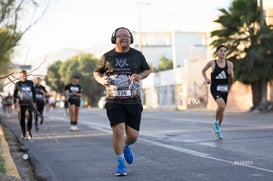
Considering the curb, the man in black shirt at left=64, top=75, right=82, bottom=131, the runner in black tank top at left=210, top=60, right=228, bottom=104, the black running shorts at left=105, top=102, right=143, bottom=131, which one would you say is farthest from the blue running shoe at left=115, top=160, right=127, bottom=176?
the man in black shirt at left=64, top=75, right=82, bottom=131

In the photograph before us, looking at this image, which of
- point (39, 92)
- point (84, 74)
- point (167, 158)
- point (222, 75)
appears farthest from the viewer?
point (84, 74)

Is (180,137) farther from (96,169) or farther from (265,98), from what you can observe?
(265,98)

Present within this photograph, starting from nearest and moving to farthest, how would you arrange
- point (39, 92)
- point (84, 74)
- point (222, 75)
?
point (222, 75)
point (39, 92)
point (84, 74)

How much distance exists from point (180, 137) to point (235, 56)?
1754 centimetres

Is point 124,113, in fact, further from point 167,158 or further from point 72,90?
point 72,90

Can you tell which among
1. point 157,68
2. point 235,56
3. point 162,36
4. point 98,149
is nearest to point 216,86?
point 98,149

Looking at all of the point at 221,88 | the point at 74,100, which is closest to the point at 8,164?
the point at 221,88

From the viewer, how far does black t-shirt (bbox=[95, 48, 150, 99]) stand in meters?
7.65

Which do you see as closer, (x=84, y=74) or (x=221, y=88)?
(x=221, y=88)

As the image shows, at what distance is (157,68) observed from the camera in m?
86.9

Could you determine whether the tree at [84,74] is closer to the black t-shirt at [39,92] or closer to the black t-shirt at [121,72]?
the black t-shirt at [39,92]

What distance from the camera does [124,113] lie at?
772 cm

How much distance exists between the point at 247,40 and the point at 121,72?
23467 millimetres

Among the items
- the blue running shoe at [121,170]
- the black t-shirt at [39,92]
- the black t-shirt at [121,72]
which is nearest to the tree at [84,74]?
the black t-shirt at [39,92]
